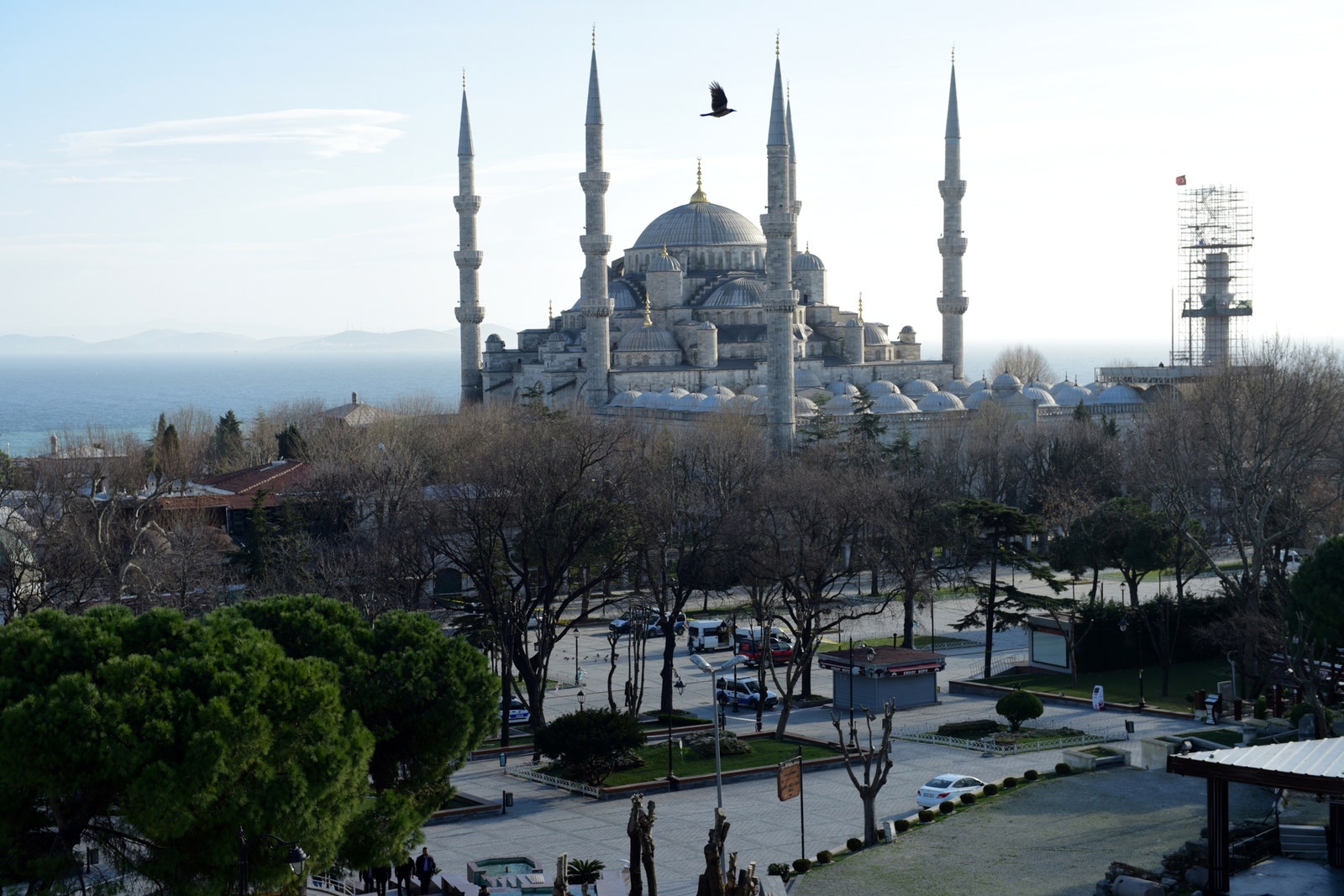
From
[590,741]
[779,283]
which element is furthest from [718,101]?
[779,283]

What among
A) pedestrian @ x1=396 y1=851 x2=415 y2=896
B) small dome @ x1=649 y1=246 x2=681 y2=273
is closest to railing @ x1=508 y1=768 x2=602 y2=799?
pedestrian @ x1=396 y1=851 x2=415 y2=896

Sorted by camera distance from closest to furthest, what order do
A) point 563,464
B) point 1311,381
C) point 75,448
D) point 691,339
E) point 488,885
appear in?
point 488,885 < point 563,464 < point 1311,381 < point 75,448 < point 691,339

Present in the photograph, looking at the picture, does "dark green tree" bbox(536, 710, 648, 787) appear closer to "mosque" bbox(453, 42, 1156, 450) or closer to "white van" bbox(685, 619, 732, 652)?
"white van" bbox(685, 619, 732, 652)

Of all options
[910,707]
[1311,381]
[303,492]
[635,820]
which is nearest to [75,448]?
[303,492]

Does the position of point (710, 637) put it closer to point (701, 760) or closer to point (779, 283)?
point (701, 760)

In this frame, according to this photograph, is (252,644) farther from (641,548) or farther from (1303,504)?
(1303,504)

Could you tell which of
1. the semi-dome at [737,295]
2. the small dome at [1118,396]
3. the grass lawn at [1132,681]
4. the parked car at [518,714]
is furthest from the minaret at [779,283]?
the parked car at [518,714]
